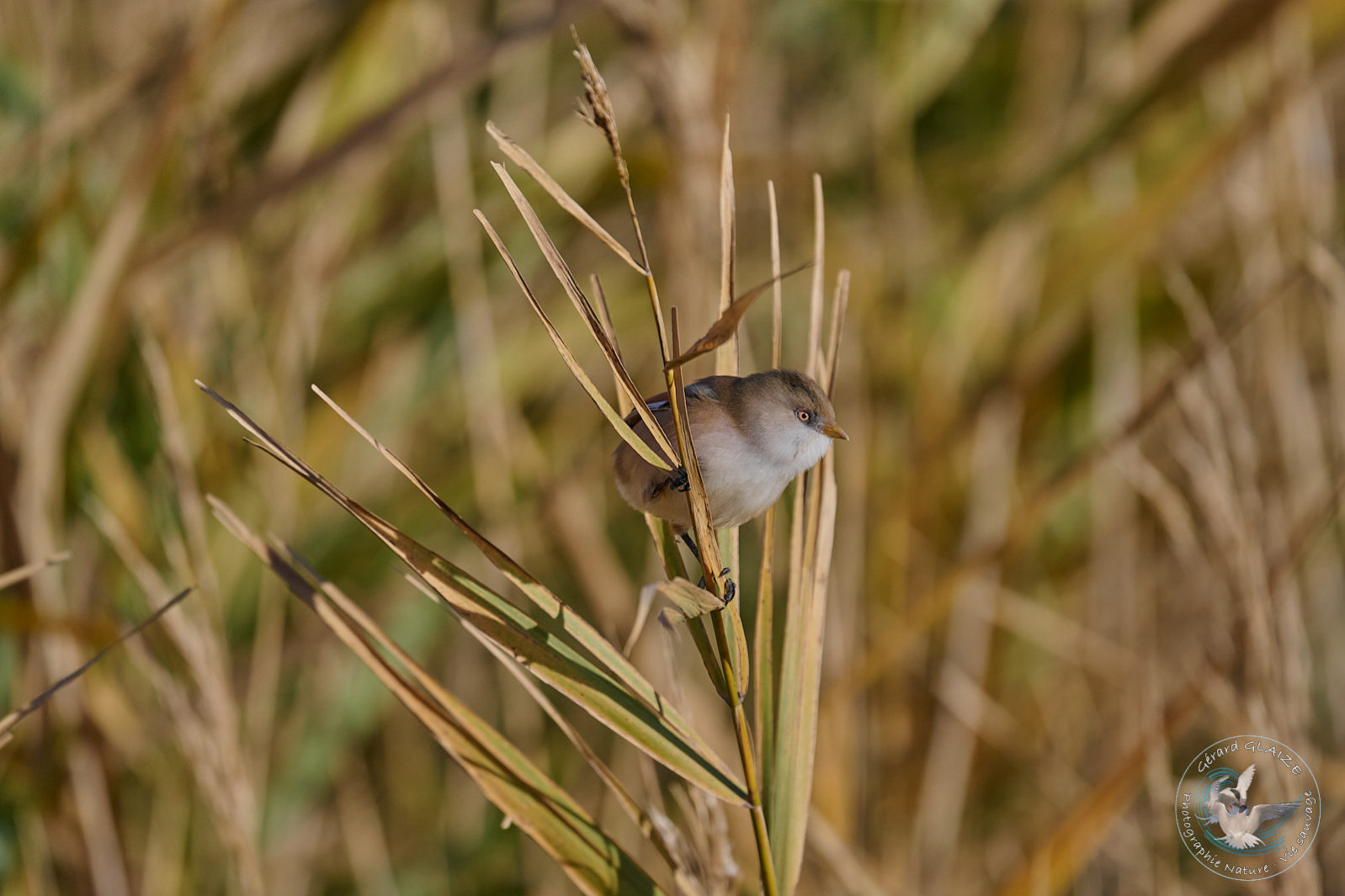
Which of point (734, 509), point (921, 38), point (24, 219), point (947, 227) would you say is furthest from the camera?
point (947, 227)

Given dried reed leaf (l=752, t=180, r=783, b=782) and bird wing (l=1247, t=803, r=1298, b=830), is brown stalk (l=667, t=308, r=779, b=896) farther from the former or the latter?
bird wing (l=1247, t=803, r=1298, b=830)

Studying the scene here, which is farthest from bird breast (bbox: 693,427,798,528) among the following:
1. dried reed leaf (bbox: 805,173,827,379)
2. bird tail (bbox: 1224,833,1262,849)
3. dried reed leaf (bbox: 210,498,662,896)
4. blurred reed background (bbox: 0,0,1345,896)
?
bird tail (bbox: 1224,833,1262,849)

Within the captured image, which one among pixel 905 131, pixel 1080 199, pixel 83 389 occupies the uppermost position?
pixel 83 389

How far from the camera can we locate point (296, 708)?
2018mm

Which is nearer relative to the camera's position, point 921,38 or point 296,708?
point 296,708

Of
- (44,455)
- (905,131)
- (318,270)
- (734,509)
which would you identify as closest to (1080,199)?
(905,131)

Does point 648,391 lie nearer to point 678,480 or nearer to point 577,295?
point 678,480

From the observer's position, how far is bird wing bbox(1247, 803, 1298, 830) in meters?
1.22

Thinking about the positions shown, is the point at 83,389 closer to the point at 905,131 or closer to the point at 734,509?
the point at 734,509

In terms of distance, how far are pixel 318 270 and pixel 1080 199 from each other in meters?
1.62

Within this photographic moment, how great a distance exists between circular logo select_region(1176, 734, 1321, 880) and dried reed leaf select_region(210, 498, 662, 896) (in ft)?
2.55

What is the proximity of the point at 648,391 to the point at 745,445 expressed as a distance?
1429mm

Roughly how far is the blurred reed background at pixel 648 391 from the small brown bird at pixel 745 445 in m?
0.64

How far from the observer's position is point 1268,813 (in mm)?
1242
